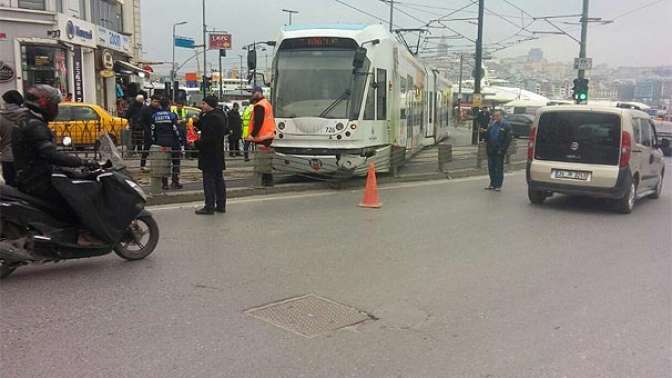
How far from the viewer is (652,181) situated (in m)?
12.3

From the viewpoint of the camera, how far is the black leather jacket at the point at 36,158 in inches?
227

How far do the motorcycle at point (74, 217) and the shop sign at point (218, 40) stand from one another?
49597mm

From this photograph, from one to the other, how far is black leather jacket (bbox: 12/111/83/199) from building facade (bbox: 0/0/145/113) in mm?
19783

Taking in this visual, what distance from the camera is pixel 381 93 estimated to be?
13406 mm

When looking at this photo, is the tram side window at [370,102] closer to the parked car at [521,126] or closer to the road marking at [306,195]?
the road marking at [306,195]

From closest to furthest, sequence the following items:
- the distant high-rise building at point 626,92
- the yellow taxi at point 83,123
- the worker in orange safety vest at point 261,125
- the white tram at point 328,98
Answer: the worker in orange safety vest at point 261,125 → the white tram at point 328,98 → the yellow taxi at point 83,123 → the distant high-rise building at point 626,92

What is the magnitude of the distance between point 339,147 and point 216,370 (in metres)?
8.81

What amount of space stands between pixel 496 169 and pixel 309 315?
9.08 meters

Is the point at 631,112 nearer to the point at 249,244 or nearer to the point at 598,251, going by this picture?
the point at 598,251

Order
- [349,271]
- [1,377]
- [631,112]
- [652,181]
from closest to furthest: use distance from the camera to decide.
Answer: [1,377]
[349,271]
[631,112]
[652,181]

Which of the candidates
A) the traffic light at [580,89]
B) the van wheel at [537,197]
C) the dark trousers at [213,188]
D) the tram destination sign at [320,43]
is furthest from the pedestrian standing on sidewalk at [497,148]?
the traffic light at [580,89]

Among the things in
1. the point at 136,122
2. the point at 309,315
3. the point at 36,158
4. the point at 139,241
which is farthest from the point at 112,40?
the point at 309,315

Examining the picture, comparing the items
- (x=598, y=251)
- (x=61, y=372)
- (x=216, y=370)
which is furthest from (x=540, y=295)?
(x=61, y=372)

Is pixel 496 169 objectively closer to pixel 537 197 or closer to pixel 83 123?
pixel 537 197
